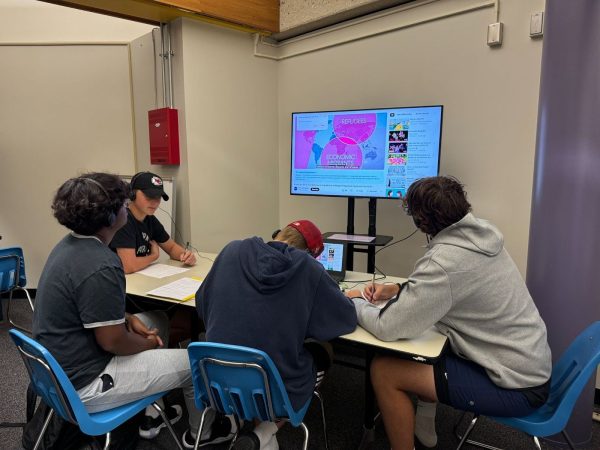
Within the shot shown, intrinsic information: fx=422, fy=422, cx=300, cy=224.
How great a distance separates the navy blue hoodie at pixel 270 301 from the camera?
1.34 m

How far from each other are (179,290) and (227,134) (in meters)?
1.71

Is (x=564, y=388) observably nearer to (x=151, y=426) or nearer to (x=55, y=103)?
(x=151, y=426)

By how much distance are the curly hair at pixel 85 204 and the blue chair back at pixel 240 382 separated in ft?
1.77

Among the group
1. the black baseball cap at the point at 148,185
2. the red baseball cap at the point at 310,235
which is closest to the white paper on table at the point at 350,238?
the red baseball cap at the point at 310,235

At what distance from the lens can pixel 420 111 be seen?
2.32 m

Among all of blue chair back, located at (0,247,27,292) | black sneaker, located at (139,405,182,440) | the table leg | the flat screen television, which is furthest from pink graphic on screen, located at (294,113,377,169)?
blue chair back, located at (0,247,27,292)

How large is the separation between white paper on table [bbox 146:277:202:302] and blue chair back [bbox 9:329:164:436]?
514 millimetres

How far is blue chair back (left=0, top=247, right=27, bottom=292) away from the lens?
294 cm

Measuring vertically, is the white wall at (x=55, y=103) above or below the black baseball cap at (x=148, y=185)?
above

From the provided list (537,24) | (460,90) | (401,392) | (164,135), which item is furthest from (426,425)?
(164,135)

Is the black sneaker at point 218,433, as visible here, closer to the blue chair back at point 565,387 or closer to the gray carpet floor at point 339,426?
the gray carpet floor at point 339,426

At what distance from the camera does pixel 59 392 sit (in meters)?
1.31

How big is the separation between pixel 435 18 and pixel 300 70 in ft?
3.86

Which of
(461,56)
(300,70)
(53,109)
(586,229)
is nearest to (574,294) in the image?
(586,229)
